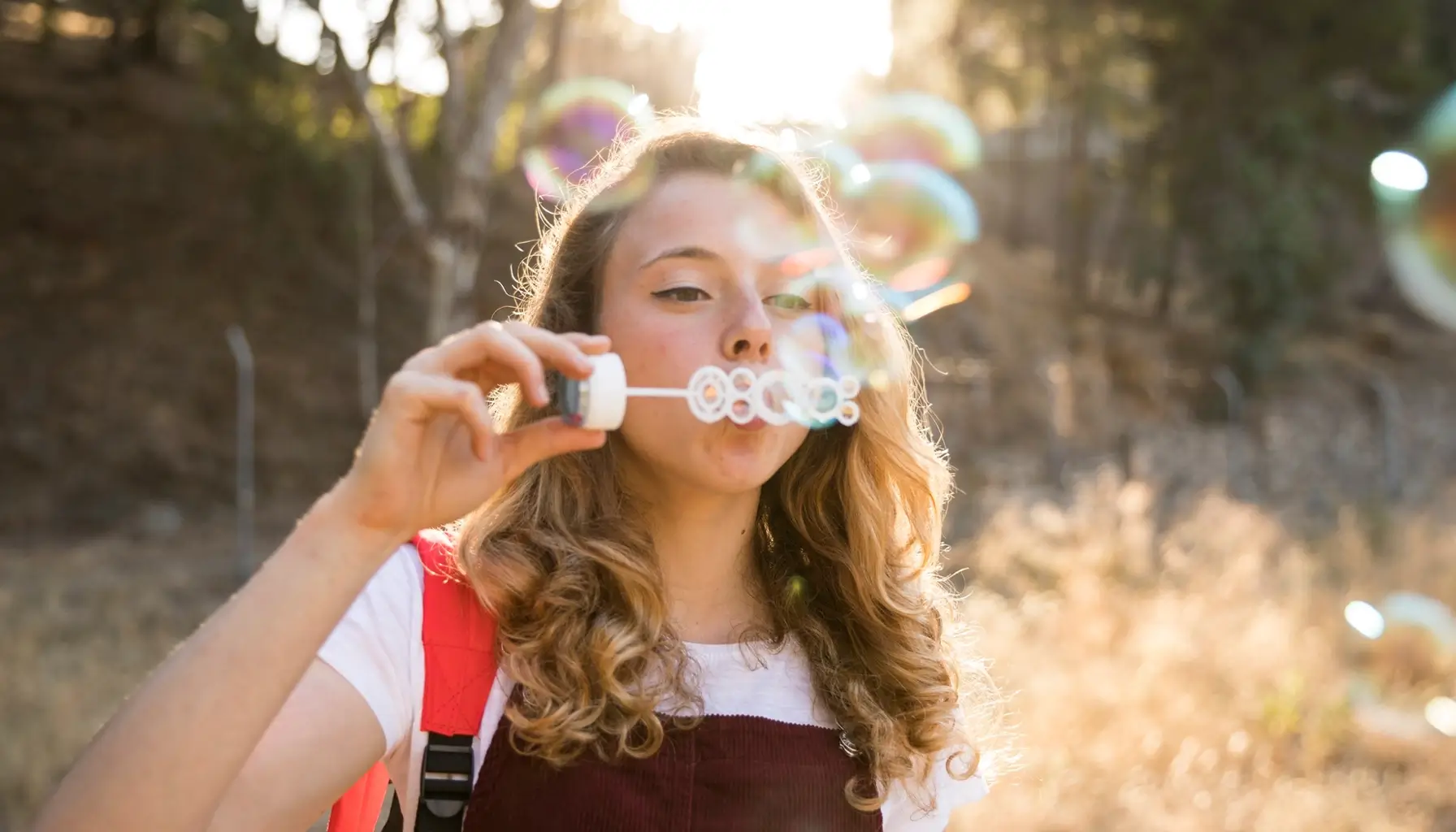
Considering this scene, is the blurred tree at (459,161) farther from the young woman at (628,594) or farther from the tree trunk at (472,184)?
the young woman at (628,594)

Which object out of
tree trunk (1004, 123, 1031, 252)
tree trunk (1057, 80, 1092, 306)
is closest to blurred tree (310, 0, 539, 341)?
tree trunk (1057, 80, 1092, 306)

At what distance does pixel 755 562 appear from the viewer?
6.35ft

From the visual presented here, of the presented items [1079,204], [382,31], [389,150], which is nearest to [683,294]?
[389,150]

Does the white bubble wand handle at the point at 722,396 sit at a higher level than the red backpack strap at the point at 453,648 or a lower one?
higher

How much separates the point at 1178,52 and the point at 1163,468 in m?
8.06

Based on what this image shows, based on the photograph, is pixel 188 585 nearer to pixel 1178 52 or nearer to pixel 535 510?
pixel 535 510

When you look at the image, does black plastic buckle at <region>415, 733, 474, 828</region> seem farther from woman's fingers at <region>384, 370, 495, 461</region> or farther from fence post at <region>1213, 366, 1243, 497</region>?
fence post at <region>1213, 366, 1243, 497</region>

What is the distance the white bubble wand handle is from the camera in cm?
132

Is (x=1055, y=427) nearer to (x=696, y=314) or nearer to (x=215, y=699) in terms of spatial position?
(x=696, y=314)

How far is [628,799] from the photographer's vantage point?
1.48 meters

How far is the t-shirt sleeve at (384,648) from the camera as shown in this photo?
54.2 inches

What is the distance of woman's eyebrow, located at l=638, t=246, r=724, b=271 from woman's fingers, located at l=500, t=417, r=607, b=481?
1.30 feet

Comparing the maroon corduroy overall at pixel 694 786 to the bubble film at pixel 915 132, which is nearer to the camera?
the maroon corduroy overall at pixel 694 786

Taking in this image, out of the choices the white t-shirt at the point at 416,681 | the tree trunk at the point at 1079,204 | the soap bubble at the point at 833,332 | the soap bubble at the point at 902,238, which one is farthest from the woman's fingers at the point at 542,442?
the tree trunk at the point at 1079,204
